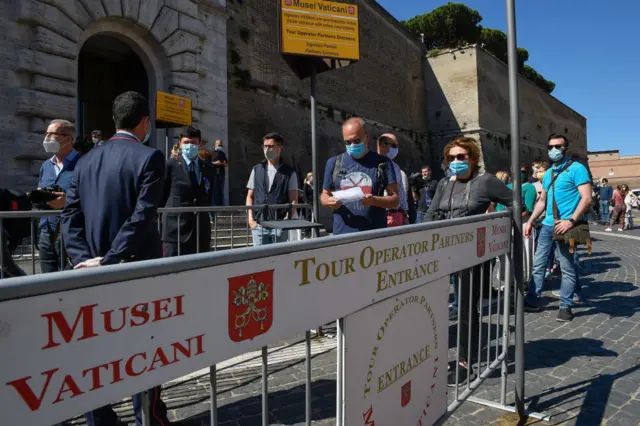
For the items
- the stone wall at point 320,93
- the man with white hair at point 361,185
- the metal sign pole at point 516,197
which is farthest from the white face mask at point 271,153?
the stone wall at point 320,93

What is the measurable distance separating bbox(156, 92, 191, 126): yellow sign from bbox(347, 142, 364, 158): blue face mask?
653 centimetres

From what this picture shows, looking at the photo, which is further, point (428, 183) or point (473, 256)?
point (428, 183)

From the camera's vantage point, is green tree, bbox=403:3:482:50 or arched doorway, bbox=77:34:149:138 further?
green tree, bbox=403:3:482:50

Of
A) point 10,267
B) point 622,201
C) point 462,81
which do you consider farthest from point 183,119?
point 462,81

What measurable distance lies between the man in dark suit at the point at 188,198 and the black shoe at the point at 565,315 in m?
3.79

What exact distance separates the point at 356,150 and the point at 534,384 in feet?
7.13

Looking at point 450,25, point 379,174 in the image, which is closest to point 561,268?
point 379,174

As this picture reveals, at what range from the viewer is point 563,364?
149 inches

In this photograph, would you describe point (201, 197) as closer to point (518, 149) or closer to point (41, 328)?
Answer: point (518, 149)

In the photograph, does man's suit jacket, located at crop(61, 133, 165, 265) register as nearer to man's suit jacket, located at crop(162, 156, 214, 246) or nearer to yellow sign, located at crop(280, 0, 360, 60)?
man's suit jacket, located at crop(162, 156, 214, 246)

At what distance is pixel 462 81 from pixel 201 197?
27.1 meters

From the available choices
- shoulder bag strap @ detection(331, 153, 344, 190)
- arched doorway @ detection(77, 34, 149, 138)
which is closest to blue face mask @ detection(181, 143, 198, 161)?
shoulder bag strap @ detection(331, 153, 344, 190)

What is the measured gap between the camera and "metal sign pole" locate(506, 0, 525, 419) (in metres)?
2.76

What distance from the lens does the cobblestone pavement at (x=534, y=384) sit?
113 inches
